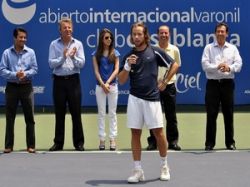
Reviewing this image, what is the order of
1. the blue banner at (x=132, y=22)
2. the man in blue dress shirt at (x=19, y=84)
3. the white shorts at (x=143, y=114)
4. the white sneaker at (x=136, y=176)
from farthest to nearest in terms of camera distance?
the blue banner at (x=132, y=22), the man in blue dress shirt at (x=19, y=84), the white shorts at (x=143, y=114), the white sneaker at (x=136, y=176)

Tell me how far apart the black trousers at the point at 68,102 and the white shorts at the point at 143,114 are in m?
2.32

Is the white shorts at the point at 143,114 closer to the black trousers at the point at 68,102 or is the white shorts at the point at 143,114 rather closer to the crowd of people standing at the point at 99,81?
the crowd of people standing at the point at 99,81

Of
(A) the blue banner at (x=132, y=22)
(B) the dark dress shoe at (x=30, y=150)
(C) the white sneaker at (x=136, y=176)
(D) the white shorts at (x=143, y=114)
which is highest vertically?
(A) the blue banner at (x=132, y=22)

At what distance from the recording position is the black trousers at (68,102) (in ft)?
28.8

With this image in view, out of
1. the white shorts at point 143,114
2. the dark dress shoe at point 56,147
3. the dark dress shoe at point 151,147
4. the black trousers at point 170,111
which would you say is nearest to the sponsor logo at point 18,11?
the dark dress shoe at point 56,147

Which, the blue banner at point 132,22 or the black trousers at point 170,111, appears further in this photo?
the blue banner at point 132,22

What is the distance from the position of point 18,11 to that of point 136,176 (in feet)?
21.1

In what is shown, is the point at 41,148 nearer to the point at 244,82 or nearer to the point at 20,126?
the point at 20,126

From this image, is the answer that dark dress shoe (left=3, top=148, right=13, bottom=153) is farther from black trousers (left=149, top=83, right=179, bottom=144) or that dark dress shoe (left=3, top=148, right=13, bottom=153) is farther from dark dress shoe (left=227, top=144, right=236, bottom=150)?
dark dress shoe (left=227, top=144, right=236, bottom=150)

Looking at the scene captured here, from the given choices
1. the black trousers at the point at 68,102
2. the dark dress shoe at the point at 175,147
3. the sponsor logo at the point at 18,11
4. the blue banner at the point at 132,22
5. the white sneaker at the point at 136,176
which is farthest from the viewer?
the sponsor logo at the point at 18,11

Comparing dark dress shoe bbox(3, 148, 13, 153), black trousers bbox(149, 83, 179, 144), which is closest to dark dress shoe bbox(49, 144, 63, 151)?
dark dress shoe bbox(3, 148, 13, 153)

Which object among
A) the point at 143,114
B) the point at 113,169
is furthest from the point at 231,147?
the point at 143,114

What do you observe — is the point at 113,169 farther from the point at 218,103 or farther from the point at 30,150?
the point at 218,103

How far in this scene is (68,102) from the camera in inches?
349
